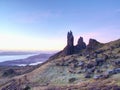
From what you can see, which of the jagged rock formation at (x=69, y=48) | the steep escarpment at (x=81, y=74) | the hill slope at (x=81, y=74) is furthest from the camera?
the jagged rock formation at (x=69, y=48)

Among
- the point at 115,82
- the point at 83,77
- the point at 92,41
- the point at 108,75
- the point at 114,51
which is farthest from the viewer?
the point at 92,41

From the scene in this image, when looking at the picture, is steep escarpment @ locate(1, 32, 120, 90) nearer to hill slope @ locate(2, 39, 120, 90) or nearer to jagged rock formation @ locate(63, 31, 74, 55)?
hill slope @ locate(2, 39, 120, 90)

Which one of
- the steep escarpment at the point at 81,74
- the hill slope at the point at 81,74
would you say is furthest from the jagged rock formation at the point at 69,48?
the steep escarpment at the point at 81,74

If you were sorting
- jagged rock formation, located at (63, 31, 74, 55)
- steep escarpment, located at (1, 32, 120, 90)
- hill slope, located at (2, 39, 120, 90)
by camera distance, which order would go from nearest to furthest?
steep escarpment, located at (1, 32, 120, 90)
hill slope, located at (2, 39, 120, 90)
jagged rock formation, located at (63, 31, 74, 55)

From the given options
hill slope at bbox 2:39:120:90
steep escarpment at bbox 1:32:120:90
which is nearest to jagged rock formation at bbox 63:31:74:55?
hill slope at bbox 2:39:120:90

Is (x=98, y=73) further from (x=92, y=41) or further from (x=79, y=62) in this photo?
(x=92, y=41)

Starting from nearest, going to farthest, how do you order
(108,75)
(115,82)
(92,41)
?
(115,82) → (108,75) → (92,41)

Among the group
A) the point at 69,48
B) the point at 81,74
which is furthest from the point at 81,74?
the point at 69,48

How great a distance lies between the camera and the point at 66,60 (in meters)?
170

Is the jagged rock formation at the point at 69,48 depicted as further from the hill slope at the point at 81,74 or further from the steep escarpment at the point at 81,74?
the steep escarpment at the point at 81,74

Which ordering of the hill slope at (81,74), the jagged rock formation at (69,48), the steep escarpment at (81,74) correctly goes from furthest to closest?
the jagged rock formation at (69,48)
the hill slope at (81,74)
the steep escarpment at (81,74)

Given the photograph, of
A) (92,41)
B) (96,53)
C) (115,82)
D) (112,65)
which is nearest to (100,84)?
(115,82)

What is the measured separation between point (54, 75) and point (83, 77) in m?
22.3

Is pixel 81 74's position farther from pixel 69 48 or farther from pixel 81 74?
pixel 69 48
